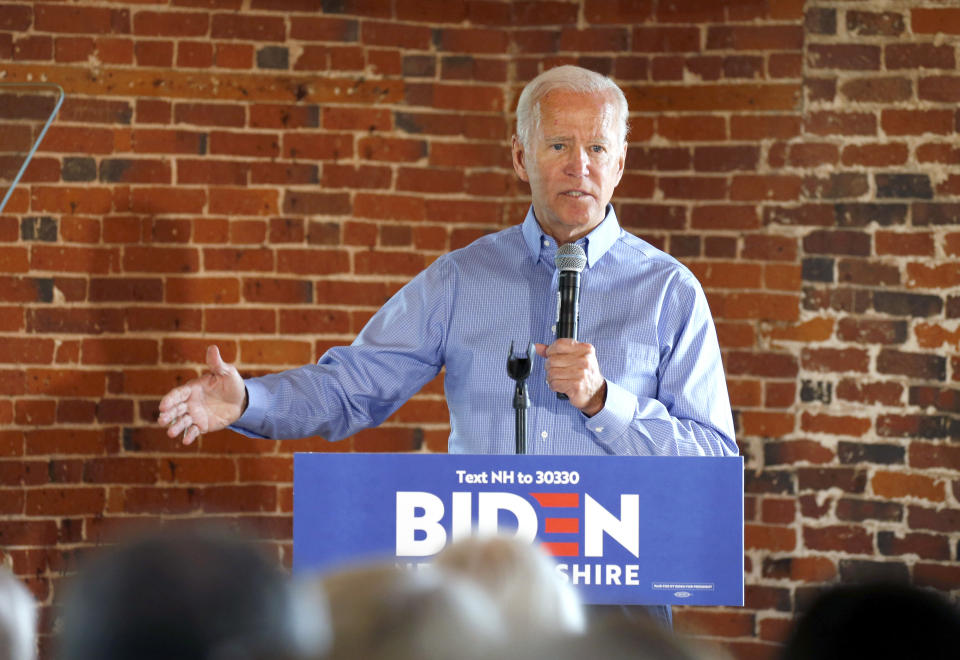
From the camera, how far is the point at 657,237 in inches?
131

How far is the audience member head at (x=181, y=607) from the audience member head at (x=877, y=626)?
0.18 m

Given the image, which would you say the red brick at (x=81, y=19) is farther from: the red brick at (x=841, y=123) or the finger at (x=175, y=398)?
the red brick at (x=841, y=123)

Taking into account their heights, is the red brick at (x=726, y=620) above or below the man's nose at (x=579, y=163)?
below

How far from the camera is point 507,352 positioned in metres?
2.17

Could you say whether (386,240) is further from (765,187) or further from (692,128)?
(765,187)

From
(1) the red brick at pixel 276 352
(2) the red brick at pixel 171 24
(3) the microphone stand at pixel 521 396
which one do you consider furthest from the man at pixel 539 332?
(2) the red brick at pixel 171 24

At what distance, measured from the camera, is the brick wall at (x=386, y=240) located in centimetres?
319

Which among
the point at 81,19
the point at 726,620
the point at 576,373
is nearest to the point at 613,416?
the point at 576,373

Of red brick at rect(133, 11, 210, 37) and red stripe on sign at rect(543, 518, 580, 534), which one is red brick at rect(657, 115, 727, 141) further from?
red stripe on sign at rect(543, 518, 580, 534)

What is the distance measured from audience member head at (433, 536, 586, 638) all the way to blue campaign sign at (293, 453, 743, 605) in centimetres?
92

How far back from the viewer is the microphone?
1.88 metres

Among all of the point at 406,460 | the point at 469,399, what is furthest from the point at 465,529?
the point at 469,399

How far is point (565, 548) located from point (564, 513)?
1.9 inches

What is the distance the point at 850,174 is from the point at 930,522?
1.05 m
